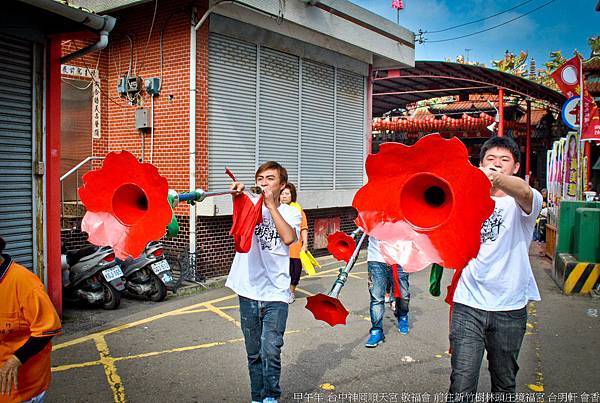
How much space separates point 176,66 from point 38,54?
9.54 feet

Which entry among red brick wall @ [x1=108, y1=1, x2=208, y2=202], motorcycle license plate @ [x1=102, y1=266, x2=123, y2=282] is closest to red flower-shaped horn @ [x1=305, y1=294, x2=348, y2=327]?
motorcycle license plate @ [x1=102, y1=266, x2=123, y2=282]

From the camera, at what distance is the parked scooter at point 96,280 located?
Answer: 6.83m

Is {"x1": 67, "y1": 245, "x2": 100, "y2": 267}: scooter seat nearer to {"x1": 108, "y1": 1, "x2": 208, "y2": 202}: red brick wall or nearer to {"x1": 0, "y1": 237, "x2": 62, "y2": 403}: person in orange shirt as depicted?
{"x1": 108, "y1": 1, "x2": 208, "y2": 202}: red brick wall

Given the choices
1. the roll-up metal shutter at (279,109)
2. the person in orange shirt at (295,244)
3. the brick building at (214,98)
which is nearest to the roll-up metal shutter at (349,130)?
the brick building at (214,98)

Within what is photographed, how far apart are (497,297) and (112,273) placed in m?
5.24

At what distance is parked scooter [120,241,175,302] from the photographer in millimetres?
7270

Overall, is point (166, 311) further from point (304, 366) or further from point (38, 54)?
point (38, 54)

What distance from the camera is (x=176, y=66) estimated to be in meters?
8.66

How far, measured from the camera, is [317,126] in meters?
11.2

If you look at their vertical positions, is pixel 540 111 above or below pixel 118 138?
above

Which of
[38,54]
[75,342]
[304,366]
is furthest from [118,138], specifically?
[304,366]

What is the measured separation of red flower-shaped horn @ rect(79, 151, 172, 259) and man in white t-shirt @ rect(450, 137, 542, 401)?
1.83 m

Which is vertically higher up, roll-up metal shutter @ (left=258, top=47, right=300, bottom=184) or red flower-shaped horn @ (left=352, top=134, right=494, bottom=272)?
roll-up metal shutter @ (left=258, top=47, right=300, bottom=184)

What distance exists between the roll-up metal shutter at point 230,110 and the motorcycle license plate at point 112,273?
240 cm
